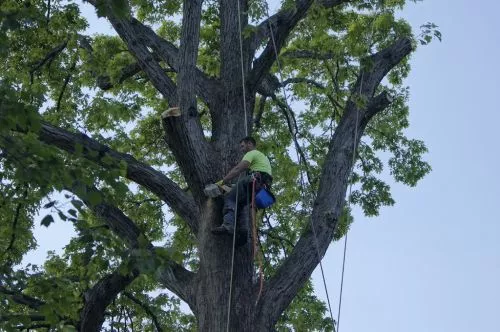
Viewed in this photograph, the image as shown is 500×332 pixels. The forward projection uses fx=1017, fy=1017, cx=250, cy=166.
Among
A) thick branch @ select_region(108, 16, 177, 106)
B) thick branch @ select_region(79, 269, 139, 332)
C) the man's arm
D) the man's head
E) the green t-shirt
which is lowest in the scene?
thick branch @ select_region(79, 269, 139, 332)

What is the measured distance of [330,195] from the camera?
1092cm

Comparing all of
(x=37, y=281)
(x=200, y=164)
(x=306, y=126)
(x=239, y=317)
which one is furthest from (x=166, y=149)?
(x=37, y=281)

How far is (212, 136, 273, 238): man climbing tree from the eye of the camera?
10.3 m

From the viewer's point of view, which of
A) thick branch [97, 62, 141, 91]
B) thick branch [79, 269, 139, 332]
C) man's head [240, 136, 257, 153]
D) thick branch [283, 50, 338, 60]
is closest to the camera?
man's head [240, 136, 257, 153]

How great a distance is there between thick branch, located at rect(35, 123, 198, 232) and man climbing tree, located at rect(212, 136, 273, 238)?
1.59 ft

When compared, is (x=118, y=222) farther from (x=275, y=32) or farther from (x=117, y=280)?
(x=275, y=32)

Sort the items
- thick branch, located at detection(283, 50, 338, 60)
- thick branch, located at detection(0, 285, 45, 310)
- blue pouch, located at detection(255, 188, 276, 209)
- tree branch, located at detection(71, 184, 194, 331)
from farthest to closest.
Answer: thick branch, located at detection(283, 50, 338, 60) → blue pouch, located at detection(255, 188, 276, 209) → tree branch, located at detection(71, 184, 194, 331) → thick branch, located at detection(0, 285, 45, 310)

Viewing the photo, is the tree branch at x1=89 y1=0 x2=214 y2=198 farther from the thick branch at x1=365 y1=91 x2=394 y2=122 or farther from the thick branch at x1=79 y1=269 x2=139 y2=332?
the thick branch at x1=365 y1=91 x2=394 y2=122

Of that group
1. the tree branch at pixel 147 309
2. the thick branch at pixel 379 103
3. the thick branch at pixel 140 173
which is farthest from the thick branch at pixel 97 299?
the thick branch at pixel 379 103

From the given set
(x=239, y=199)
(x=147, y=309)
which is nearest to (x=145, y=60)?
(x=239, y=199)

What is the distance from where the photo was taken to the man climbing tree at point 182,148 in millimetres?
8297

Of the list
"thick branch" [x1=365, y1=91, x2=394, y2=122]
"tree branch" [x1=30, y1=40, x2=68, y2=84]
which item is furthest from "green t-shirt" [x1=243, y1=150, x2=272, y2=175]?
"tree branch" [x1=30, y1=40, x2=68, y2=84]

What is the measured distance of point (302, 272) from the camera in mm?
10375

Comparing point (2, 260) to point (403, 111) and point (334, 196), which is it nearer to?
point (334, 196)
